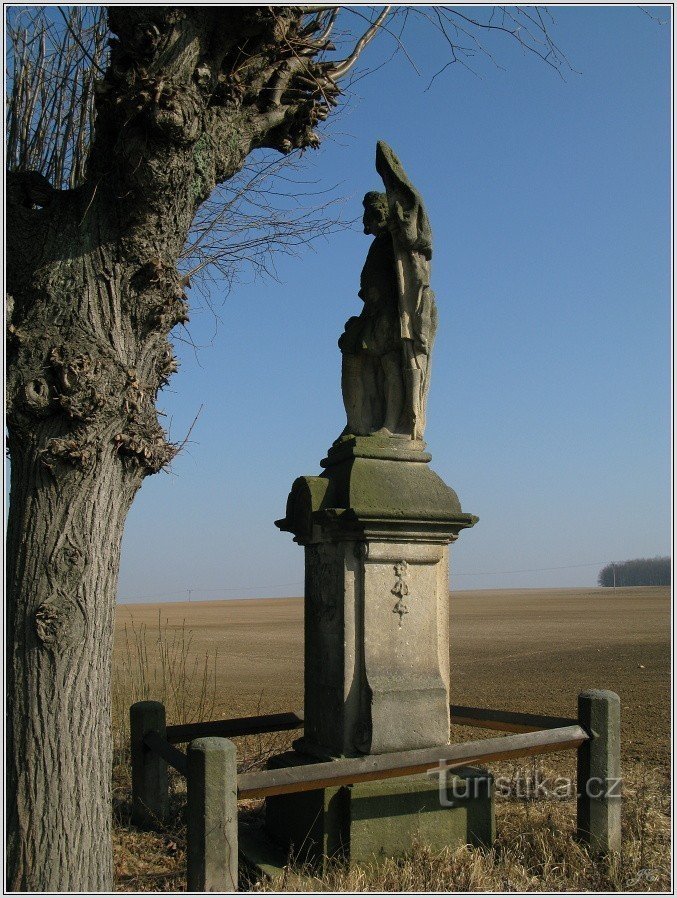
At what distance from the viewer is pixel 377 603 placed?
5062 mm

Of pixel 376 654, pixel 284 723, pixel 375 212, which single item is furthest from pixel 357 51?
pixel 284 723

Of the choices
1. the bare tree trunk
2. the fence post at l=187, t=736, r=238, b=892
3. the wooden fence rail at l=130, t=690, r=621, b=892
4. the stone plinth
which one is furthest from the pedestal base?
the bare tree trunk

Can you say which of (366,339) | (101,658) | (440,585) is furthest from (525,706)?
(101,658)

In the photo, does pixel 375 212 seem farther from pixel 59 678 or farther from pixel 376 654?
pixel 59 678

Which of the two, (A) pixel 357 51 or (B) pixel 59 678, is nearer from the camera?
(B) pixel 59 678

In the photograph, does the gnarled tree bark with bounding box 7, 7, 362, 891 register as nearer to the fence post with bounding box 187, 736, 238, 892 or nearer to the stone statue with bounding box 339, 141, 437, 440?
the fence post with bounding box 187, 736, 238, 892

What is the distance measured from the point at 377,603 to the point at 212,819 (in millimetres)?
1657

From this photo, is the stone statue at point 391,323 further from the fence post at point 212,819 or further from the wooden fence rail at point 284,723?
the fence post at point 212,819

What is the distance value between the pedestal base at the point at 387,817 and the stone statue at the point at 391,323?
2257mm

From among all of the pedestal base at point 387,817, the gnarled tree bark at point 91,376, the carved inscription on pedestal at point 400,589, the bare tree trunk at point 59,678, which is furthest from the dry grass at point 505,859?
the carved inscription on pedestal at point 400,589

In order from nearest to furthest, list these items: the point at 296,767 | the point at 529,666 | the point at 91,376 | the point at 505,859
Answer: the point at 91,376
the point at 296,767
the point at 505,859
the point at 529,666

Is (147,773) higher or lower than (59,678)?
lower

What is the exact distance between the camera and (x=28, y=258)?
4043mm

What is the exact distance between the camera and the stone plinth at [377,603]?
195 inches
